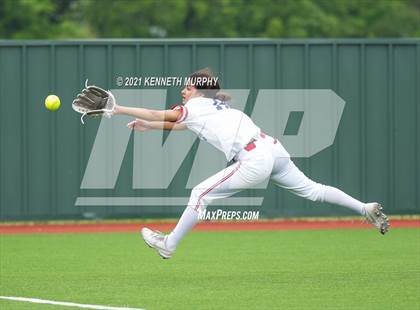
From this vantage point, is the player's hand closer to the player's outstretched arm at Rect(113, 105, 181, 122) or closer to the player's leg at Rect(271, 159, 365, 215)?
the player's outstretched arm at Rect(113, 105, 181, 122)

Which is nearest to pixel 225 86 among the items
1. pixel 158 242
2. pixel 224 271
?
pixel 224 271

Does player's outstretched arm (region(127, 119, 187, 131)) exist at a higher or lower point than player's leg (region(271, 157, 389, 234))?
higher

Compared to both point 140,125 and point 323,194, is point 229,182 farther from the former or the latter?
point 140,125

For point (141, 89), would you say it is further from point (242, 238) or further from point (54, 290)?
point (54, 290)

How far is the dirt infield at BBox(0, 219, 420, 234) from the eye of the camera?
16688 millimetres

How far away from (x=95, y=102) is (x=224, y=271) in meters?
2.49

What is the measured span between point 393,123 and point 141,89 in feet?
14.0

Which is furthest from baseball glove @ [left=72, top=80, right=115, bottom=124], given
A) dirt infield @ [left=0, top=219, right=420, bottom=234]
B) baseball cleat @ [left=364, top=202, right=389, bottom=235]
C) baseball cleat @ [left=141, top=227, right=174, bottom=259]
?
dirt infield @ [left=0, top=219, right=420, bottom=234]

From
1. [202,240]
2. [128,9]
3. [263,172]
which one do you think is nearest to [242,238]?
[202,240]

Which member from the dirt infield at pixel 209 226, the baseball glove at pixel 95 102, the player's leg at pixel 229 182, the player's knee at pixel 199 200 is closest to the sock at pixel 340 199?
the player's leg at pixel 229 182

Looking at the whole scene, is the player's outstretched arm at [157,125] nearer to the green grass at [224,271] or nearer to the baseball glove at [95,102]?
the baseball glove at [95,102]

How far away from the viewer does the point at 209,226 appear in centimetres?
1717

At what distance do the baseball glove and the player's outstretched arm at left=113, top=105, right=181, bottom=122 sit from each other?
12 centimetres

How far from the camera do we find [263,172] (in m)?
9.79
